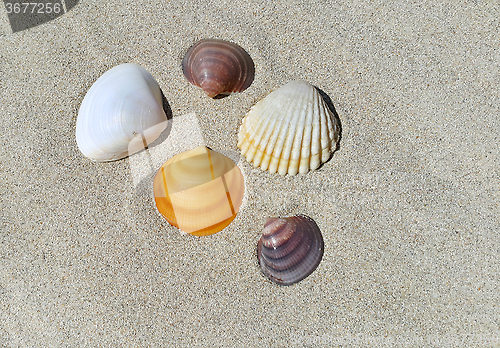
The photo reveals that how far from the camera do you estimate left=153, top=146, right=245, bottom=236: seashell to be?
1.99m

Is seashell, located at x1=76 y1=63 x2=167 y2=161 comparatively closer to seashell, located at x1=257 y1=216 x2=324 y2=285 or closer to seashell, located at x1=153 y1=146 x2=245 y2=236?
seashell, located at x1=153 y1=146 x2=245 y2=236

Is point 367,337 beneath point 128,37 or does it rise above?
beneath

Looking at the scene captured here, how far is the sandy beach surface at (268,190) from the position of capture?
203 centimetres

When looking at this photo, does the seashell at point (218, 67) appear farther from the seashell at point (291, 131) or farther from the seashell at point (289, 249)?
the seashell at point (289, 249)

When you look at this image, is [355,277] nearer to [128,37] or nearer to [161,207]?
[161,207]

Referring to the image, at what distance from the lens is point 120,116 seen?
80.7 inches

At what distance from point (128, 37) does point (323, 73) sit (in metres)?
1.40

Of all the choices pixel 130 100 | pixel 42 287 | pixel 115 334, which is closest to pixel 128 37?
pixel 130 100

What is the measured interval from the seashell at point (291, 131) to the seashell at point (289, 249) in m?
0.36

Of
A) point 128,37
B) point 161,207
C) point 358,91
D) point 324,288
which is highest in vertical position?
point 128,37

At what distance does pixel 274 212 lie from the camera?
2115 millimetres

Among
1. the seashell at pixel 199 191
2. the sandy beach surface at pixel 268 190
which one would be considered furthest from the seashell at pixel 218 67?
the seashell at pixel 199 191

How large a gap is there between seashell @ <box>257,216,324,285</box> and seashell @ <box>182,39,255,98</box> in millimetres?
925

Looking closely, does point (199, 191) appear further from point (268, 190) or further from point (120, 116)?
point (120, 116)
